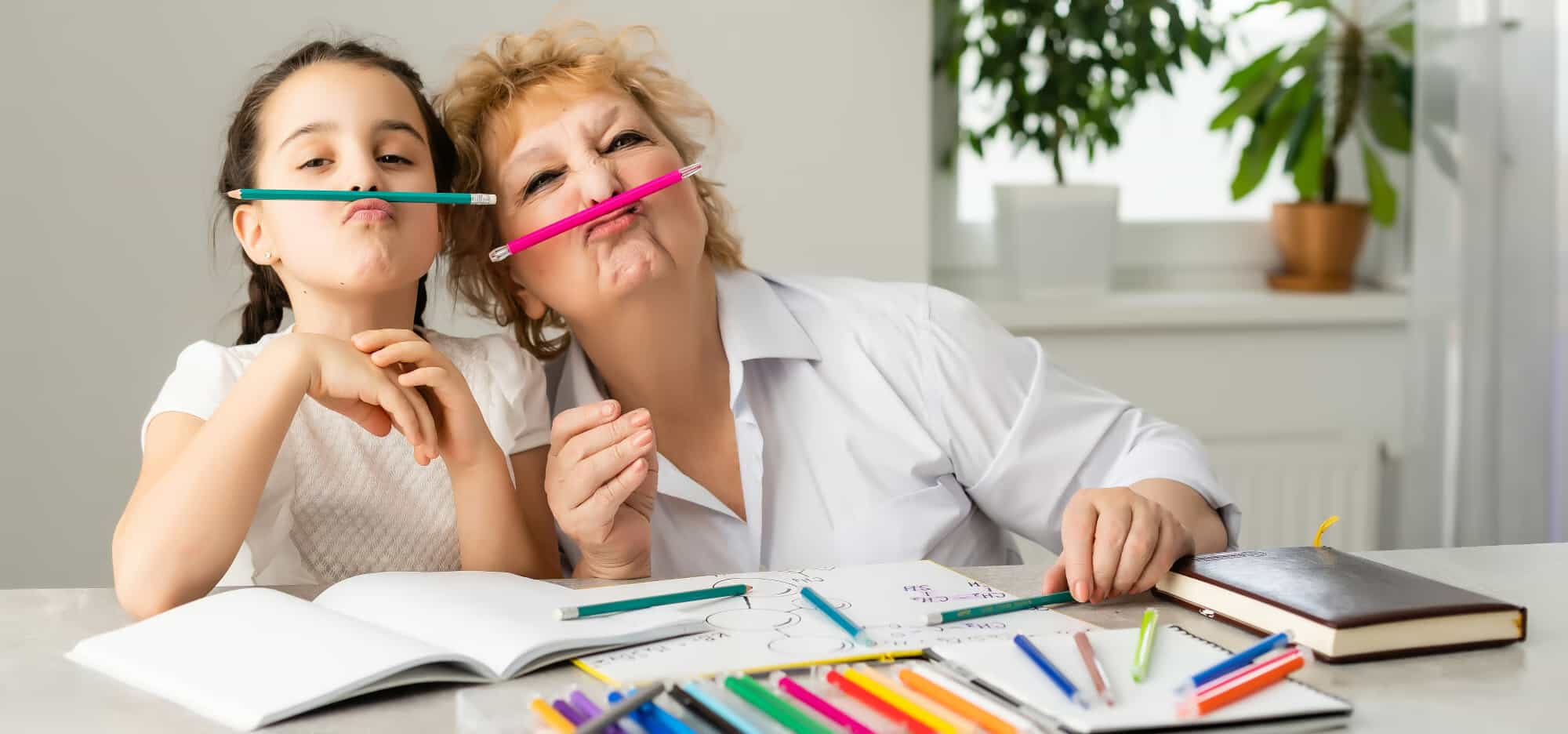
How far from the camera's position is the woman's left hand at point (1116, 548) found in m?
0.95

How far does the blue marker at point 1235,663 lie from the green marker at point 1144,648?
1.0 inches

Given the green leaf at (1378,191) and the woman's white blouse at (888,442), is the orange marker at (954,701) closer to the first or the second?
the woman's white blouse at (888,442)

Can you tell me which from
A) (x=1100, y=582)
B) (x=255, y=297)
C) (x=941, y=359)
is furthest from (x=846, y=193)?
(x=1100, y=582)

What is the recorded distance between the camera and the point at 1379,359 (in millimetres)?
2684

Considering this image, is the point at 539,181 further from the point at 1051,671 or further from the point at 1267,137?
the point at 1267,137

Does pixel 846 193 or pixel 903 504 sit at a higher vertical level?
pixel 846 193

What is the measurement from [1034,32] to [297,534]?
1822 mm

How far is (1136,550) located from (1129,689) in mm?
219

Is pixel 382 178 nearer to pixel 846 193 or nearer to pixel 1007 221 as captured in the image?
pixel 846 193

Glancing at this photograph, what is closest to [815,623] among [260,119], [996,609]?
[996,609]

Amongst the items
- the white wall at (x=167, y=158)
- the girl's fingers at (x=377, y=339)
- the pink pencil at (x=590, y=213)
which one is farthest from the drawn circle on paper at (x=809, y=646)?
the white wall at (x=167, y=158)

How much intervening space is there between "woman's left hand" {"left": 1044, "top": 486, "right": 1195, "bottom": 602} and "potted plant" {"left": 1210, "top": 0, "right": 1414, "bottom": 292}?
6.15ft

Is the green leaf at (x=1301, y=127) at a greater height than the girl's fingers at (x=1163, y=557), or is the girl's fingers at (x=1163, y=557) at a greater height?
the green leaf at (x=1301, y=127)

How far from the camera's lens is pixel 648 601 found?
92 cm
